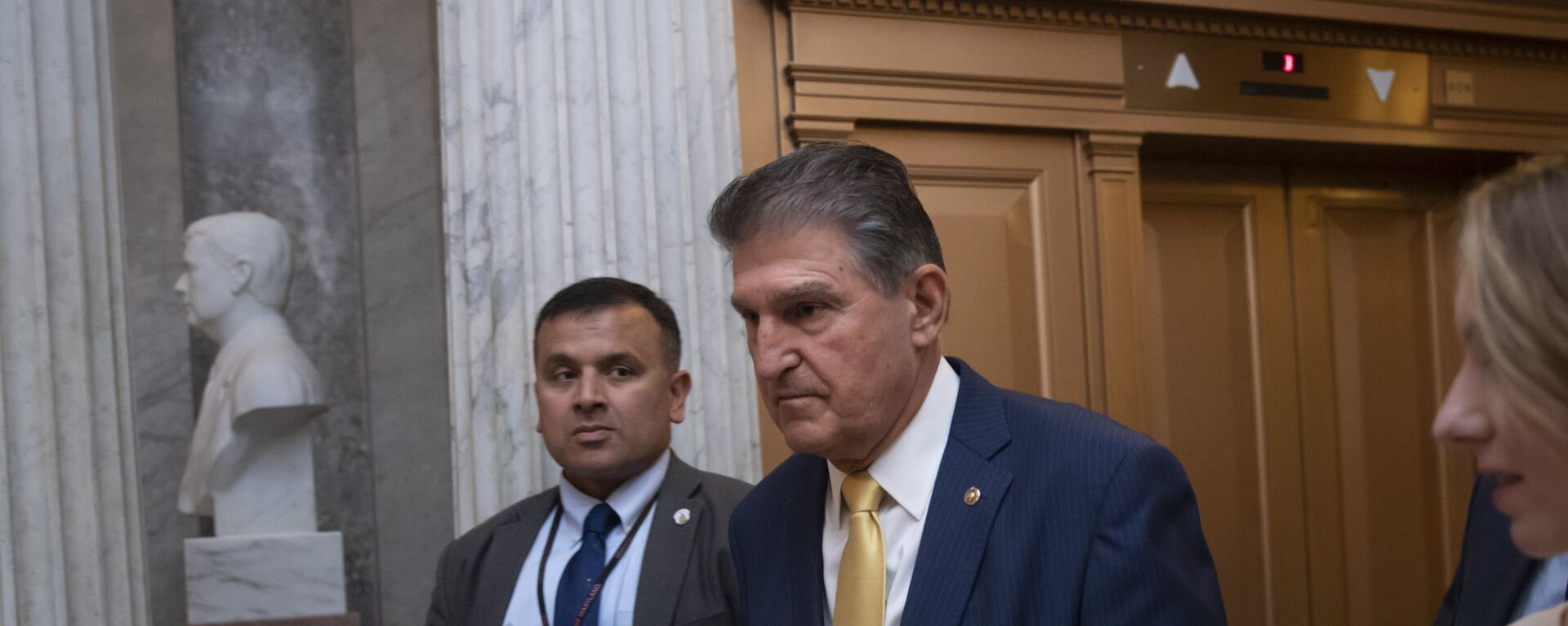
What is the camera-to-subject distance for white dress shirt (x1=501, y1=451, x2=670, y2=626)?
8.85 feet

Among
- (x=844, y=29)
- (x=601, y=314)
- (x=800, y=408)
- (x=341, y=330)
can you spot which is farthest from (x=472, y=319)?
(x=800, y=408)

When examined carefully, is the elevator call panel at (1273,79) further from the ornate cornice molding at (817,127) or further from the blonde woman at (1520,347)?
the blonde woman at (1520,347)

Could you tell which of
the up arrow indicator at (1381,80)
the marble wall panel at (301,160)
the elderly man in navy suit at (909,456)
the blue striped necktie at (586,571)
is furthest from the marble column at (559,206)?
the up arrow indicator at (1381,80)

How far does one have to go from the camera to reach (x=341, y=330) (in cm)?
441

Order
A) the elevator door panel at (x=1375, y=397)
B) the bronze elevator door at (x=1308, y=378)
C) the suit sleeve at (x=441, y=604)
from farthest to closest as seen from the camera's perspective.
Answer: the elevator door panel at (x=1375, y=397)
the bronze elevator door at (x=1308, y=378)
the suit sleeve at (x=441, y=604)

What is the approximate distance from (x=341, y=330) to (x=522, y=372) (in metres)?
1.19

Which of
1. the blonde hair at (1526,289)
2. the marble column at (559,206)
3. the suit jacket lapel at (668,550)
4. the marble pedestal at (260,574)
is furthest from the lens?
the marble pedestal at (260,574)

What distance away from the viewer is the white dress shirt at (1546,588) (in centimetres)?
185

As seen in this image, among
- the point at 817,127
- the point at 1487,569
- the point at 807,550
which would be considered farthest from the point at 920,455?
the point at 817,127

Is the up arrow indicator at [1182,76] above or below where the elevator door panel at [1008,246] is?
above

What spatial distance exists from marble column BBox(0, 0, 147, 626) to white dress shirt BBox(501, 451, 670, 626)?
93 cm

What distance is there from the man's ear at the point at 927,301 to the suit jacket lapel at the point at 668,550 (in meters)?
0.92

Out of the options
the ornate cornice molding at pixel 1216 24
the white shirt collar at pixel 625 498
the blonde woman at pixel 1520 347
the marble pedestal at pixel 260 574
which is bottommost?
the marble pedestal at pixel 260 574

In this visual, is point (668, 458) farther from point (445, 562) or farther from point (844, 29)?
point (844, 29)
